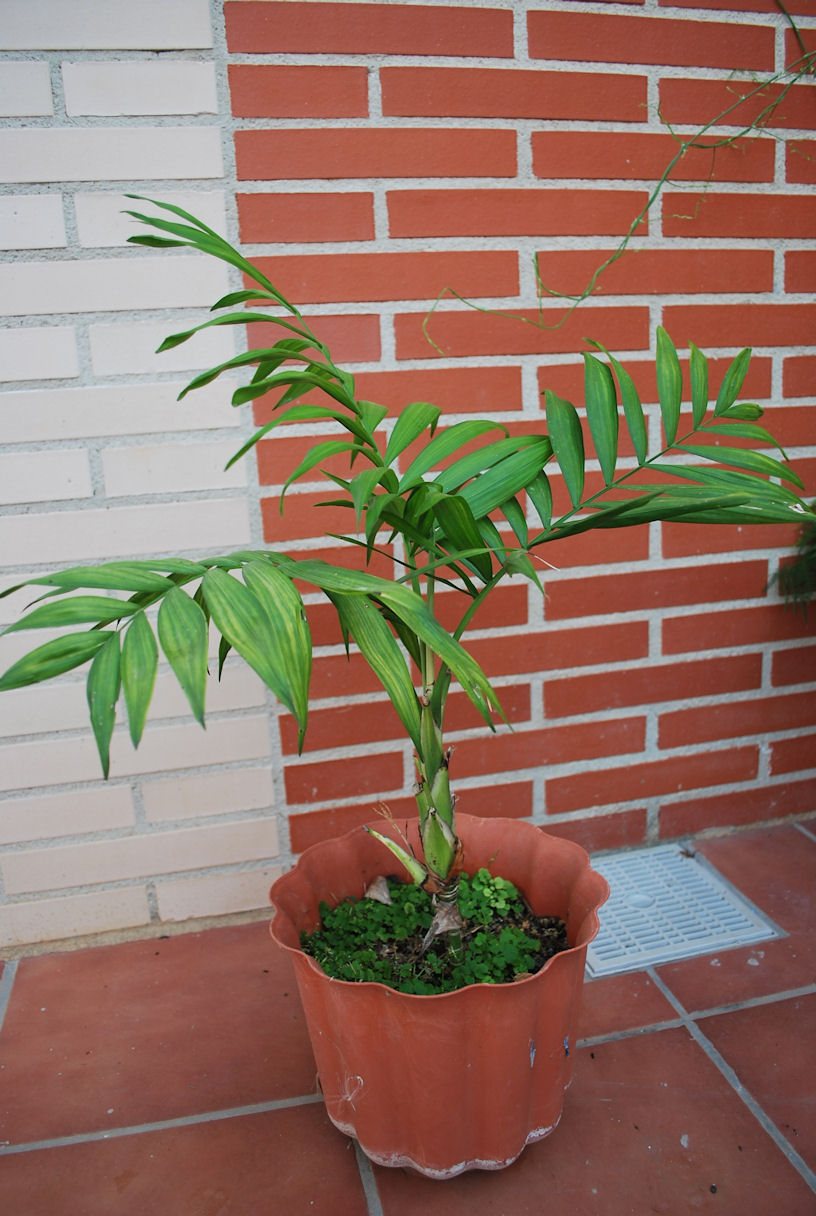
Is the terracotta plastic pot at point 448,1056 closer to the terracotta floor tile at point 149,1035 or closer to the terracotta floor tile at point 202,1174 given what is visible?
the terracotta floor tile at point 202,1174

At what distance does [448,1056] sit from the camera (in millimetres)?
991

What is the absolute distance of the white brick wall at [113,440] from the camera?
128 cm

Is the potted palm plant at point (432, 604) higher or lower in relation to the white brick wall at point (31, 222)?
lower

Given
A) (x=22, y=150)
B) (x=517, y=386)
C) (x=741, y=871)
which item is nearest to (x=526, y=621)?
(x=517, y=386)

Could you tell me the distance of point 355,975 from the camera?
108 centimetres

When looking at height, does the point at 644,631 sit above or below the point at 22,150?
below

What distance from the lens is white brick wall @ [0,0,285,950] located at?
1282 mm

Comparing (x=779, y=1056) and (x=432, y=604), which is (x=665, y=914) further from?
(x=432, y=604)

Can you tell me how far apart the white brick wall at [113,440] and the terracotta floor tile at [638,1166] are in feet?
2.13

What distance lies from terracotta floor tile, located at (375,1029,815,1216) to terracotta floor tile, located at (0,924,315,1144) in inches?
10.8

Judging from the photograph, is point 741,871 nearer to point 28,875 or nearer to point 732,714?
point 732,714

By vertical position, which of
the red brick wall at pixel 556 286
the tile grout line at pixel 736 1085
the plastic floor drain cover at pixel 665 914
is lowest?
the tile grout line at pixel 736 1085

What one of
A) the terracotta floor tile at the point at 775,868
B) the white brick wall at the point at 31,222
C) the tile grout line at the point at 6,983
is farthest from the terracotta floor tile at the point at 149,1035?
the white brick wall at the point at 31,222

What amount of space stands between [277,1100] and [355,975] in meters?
0.29
